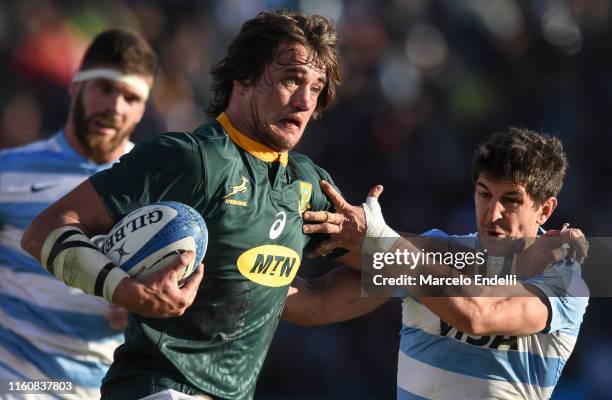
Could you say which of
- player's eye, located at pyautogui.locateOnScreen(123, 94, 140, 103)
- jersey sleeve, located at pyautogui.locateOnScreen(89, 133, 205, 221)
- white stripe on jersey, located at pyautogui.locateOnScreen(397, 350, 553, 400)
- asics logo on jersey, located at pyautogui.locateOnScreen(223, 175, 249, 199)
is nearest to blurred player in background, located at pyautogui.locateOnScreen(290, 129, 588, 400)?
white stripe on jersey, located at pyautogui.locateOnScreen(397, 350, 553, 400)

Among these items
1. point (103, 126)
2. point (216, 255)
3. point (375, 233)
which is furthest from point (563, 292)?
point (103, 126)

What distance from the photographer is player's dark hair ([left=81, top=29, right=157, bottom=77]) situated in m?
6.45

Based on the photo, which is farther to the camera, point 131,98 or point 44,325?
point 131,98

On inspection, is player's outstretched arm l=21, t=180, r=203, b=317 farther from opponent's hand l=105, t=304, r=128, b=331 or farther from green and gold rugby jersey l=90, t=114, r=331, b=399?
opponent's hand l=105, t=304, r=128, b=331

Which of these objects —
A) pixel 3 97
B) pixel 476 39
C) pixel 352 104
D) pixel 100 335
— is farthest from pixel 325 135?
pixel 100 335

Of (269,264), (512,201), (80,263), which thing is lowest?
(80,263)

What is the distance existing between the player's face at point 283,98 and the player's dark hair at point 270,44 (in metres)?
0.04

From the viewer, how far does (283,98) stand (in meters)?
4.32

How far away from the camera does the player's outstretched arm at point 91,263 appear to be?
3496 mm

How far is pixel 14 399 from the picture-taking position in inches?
218

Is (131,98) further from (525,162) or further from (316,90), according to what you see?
(525,162)

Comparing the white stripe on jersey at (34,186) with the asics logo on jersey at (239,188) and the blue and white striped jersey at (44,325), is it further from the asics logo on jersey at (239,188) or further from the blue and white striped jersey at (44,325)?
the asics logo on jersey at (239,188)

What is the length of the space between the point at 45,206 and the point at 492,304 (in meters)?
2.72

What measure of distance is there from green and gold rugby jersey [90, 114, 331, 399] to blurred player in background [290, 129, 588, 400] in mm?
450
